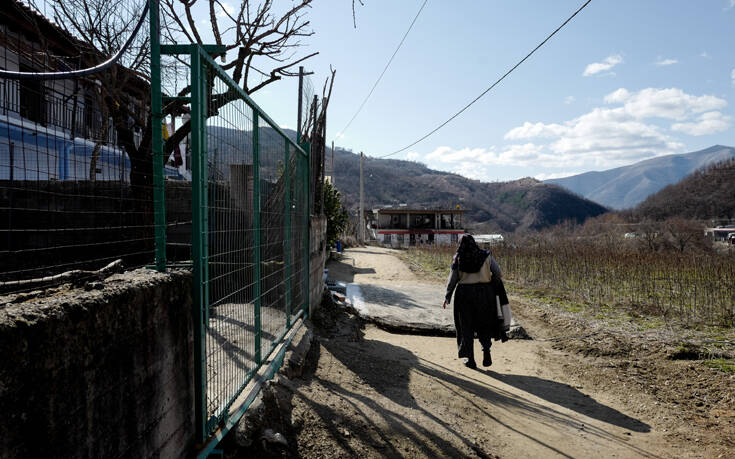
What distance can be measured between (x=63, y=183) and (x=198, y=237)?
4.32ft

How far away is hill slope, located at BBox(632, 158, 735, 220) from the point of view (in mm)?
56750

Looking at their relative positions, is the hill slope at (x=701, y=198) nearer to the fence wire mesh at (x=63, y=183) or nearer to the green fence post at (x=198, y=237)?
the fence wire mesh at (x=63, y=183)

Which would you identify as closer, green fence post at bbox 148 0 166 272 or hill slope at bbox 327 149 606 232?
green fence post at bbox 148 0 166 272

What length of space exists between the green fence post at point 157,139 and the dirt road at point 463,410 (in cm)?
155

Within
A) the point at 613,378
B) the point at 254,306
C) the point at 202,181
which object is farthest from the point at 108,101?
the point at 613,378

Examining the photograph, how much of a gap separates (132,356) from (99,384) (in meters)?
0.23

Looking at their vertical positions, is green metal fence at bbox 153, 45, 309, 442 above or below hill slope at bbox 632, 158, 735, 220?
below

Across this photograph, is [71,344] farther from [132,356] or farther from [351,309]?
[351,309]

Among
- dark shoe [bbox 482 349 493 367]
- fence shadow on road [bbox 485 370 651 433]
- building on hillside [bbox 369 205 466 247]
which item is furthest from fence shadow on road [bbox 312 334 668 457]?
building on hillside [bbox 369 205 466 247]

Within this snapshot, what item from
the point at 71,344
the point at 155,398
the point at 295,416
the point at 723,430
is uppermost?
the point at 71,344

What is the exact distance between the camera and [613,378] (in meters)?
5.59

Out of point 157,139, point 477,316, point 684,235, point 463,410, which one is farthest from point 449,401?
point 684,235

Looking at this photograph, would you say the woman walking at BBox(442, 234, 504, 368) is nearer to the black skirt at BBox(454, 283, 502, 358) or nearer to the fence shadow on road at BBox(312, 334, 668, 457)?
the black skirt at BBox(454, 283, 502, 358)

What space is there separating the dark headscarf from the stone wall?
423 cm
